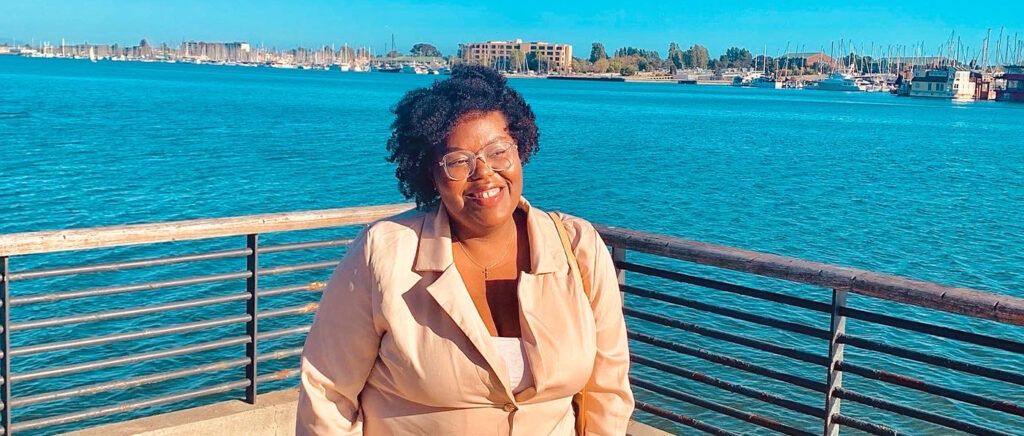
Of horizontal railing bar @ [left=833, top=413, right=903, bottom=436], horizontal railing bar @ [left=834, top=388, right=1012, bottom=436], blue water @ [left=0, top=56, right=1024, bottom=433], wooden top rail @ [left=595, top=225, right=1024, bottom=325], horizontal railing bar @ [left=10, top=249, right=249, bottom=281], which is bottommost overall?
blue water @ [left=0, top=56, right=1024, bottom=433]

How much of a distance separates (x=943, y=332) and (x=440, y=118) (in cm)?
201

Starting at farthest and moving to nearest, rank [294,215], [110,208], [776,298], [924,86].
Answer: [924,86] < [110,208] < [294,215] < [776,298]

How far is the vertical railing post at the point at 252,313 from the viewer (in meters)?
4.69

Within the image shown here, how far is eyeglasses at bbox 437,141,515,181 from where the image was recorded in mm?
2648

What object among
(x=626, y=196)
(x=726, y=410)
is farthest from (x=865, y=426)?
(x=626, y=196)

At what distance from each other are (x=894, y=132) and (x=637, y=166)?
45.4 meters

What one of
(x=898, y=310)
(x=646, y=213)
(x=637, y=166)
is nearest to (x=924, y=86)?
(x=637, y=166)

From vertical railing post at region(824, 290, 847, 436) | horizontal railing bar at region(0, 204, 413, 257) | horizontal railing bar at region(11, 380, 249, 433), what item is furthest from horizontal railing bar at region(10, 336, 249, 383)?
vertical railing post at region(824, 290, 847, 436)

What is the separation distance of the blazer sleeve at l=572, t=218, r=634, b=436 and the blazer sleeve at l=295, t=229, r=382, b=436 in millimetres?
553

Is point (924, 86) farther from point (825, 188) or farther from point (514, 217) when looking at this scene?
point (514, 217)

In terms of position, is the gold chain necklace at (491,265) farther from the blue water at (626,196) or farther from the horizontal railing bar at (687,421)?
the blue water at (626,196)

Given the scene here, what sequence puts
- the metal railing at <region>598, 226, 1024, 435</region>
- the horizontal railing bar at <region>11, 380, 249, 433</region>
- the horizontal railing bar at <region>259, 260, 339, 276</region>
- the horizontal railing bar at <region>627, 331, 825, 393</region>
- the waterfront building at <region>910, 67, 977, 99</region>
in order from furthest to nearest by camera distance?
the waterfront building at <region>910, 67, 977, 99</region>, the horizontal railing bar at <region>259, 260, 339, 276</region>, the horizontal railing bar at <region>11, 380, 249, 433</region>, the horizontal railing bar at <region>627, 331, 825, 393</region>, the metal railing at <region>598, 226, 1024, 435</region>

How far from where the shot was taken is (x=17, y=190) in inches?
1164

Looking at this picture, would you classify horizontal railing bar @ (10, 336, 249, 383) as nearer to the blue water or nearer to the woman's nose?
the woman's nose
